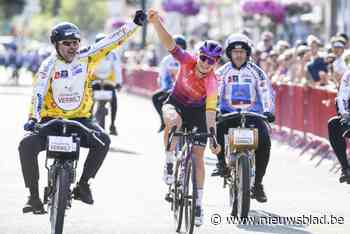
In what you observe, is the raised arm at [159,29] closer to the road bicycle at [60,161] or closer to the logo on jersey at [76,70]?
the logo on jersey at [76,70]

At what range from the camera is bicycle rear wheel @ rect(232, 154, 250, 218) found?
38.0 ft

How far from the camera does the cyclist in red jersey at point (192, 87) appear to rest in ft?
38.3

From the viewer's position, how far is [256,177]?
41.1 ft

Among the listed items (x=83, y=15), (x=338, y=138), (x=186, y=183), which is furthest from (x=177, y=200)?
(x=83, y=15)

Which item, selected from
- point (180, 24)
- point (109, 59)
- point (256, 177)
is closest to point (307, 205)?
point (256, 177)

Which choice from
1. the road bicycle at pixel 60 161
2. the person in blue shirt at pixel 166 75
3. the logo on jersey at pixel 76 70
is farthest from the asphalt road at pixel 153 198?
the logo on jersey at pixel 76 70

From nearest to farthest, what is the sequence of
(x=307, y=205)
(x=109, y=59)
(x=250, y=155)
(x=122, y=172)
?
(x=250, y=155) → (x=307, y=205) → (x=122, y=172) → (x=109, y=59)

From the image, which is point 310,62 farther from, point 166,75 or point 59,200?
point 59,200

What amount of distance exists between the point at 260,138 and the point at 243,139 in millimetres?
365

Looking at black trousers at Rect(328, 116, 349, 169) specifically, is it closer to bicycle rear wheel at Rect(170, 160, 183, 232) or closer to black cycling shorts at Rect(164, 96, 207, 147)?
black cycling shorts at Rect(164, 96, 207, 147)

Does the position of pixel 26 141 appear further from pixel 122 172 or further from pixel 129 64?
pixel 129 64

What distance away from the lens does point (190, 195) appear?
1078 cm

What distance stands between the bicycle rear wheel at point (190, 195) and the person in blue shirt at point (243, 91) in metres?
1.67

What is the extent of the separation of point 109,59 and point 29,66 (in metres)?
31.6
